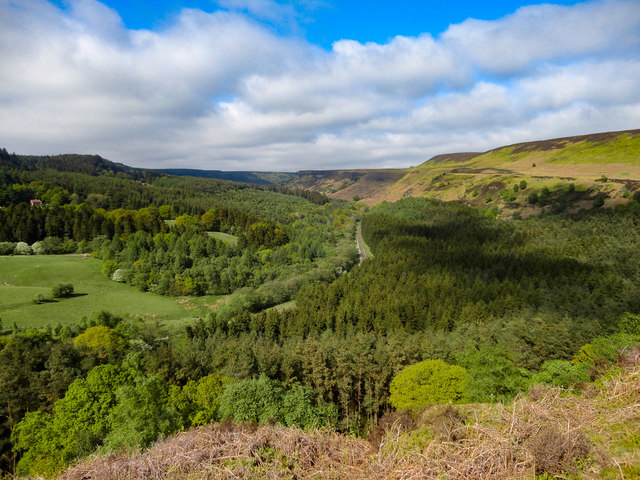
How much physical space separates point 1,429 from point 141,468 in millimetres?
27808

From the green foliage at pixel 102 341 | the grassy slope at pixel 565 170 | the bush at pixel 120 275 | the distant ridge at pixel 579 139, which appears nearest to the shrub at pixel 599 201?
the grassy slope at pixel 565 170

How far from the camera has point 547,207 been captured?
353 feet

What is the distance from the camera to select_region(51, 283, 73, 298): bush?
60.6 metres

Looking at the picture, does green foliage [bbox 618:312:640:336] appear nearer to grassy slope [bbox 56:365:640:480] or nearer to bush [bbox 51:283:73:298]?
grassy slope [bbox 56:365:640:480]

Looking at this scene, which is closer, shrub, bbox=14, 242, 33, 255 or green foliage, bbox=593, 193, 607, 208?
shrub, bbox=14, 242, 33, 255

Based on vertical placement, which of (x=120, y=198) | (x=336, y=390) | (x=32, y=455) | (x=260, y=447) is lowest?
(x=336, y=390)

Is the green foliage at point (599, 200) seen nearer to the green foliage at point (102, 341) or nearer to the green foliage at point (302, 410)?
the green foliage at point (302, 410)

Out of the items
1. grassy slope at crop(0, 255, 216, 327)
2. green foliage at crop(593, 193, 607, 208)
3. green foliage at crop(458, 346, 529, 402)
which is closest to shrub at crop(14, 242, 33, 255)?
grassy slope at crop(0, 255, 216, 327)

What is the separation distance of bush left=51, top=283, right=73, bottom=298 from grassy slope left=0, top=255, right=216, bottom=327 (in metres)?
1.13

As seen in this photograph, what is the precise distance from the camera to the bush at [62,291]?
60562 millimetres

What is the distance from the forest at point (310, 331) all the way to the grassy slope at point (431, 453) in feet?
14.4

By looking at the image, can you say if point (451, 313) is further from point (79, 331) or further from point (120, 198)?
point (120, 198)

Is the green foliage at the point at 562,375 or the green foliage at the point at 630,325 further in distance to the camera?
the green foliage at the point at 630,325

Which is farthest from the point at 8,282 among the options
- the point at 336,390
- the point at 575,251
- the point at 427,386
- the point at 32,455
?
the point at 575,251
